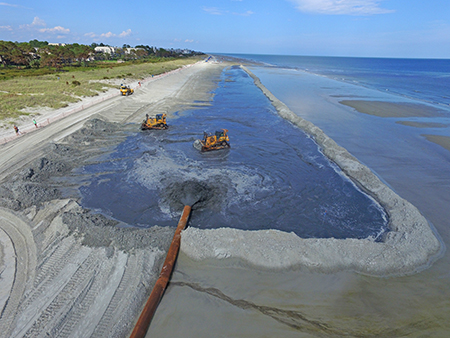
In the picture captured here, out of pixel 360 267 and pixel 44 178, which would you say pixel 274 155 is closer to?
pixel 360 267

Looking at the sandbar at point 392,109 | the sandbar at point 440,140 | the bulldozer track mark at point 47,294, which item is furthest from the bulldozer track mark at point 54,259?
the sandbar at point 392,109

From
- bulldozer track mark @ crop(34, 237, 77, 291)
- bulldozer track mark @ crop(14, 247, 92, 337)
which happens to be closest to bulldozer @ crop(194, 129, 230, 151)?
bulldozer track mark @ crop(34, 237, 77, 291)

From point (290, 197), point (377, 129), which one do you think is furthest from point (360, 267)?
point (377, 129)

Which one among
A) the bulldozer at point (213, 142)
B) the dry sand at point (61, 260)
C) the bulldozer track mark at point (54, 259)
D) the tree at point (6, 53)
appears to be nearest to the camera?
the dry sand at point (61, 260)

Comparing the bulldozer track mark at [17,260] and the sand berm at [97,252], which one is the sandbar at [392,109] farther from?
the bulldozer track mark at [17,260]

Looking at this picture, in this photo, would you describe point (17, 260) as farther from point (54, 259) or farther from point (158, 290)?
point (158, 290)

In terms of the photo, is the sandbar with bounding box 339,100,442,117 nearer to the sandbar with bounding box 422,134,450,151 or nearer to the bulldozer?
the sandbar with bounding box 422,134,450,151
